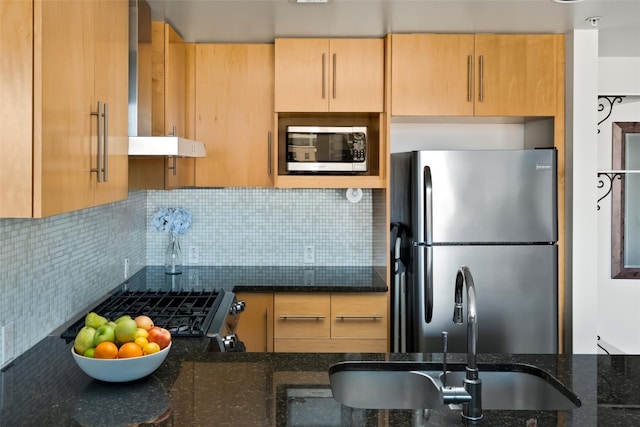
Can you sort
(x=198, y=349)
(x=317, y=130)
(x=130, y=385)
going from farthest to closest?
(x=317, y=130)
(x=198, y=349)
(x=130, y=385)

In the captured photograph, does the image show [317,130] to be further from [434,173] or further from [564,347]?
[564,347]

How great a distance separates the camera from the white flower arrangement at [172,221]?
3867 millimetres

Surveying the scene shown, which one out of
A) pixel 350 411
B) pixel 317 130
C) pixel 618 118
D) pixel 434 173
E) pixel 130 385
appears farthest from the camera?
pixel 618 118

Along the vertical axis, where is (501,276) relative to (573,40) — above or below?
below

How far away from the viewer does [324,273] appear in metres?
3.87

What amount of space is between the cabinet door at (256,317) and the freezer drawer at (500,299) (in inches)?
30.3

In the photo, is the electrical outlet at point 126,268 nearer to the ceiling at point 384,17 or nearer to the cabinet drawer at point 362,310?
the cabinet drawer at point 362,310

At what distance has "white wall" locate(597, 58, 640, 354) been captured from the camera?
4043 mm

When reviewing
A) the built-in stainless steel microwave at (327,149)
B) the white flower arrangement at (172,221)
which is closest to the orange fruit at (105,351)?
the built-in stainless steel microwave at (327,149)

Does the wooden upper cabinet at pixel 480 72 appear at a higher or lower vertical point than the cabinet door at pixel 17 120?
higher

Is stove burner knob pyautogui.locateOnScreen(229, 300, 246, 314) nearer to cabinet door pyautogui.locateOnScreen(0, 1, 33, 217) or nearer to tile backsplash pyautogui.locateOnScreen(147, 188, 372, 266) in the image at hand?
tile backsplash pyautogui.locateOnScreen(147, 188, 372, 266)

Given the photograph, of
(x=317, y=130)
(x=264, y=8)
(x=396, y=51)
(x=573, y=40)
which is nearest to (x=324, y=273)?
(x=317, y=130)

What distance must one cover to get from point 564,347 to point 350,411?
228 cm

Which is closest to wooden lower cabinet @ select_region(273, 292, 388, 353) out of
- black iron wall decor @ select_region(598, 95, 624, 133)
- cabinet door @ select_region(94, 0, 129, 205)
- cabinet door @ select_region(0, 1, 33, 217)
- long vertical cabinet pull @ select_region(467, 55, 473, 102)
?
long vertical cabinet pull @ select_region(467, 55, 473, 102)
